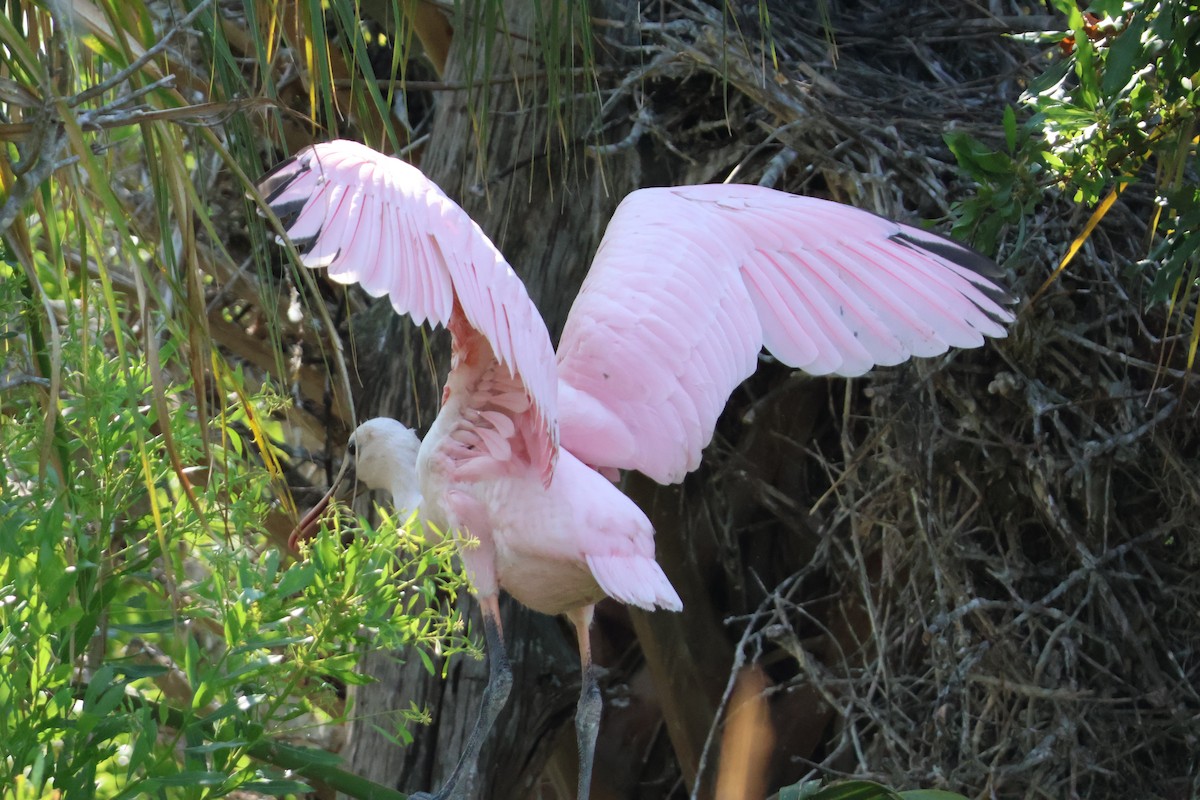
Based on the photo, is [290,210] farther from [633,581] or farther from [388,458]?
[388,458]

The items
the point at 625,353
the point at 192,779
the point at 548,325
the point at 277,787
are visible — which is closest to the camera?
the point at 192,779

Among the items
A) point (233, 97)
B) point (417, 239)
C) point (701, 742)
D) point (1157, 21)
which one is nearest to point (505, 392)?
point (417, 239)

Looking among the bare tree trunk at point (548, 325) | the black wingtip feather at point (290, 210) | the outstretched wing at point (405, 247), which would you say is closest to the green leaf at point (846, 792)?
the outstretched wing at point (405, 247)

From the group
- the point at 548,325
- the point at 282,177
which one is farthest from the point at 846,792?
the point at 548,325

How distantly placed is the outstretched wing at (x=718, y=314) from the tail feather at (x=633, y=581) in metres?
0.29

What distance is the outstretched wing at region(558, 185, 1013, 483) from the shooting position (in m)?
2.40

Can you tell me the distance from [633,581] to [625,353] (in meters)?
0.47

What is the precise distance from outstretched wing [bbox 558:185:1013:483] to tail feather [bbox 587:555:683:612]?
0.29 m

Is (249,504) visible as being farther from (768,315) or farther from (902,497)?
(902,497)

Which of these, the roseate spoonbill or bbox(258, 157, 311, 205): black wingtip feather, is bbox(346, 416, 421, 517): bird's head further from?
bbox(258, 157, 311, 205): black wingtip feather

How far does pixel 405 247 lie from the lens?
1813 millimetres

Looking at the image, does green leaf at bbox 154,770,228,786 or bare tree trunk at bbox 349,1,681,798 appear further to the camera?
bare tree trunk at bbox 349,1,681,798

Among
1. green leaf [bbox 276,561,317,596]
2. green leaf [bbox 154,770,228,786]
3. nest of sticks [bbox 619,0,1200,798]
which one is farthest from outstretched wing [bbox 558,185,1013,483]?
green leaf [bbox 154,770,228,786]

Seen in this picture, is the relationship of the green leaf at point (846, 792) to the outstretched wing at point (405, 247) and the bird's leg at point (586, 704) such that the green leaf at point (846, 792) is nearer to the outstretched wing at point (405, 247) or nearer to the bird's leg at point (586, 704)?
the outstretched wing at point (405, 247)
